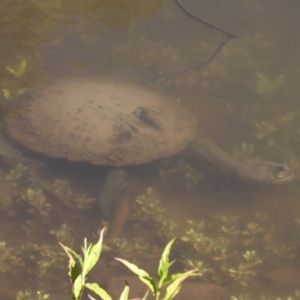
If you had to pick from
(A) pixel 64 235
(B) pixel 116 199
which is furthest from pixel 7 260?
(B) pixel 116 199

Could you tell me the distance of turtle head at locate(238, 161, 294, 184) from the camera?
493 cm

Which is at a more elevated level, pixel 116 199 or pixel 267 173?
pixel 267 173

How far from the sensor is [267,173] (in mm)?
4945

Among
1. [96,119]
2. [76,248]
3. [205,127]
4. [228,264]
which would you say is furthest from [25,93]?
[228,264]

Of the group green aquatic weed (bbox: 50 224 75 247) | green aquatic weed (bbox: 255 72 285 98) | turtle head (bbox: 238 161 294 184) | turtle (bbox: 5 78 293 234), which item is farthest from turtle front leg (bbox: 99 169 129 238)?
green aquatic weed (bbox: 255 72 285 98)

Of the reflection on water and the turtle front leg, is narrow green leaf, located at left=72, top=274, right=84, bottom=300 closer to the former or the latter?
the reflection on water

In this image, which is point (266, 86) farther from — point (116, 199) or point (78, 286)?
point (78, 286)

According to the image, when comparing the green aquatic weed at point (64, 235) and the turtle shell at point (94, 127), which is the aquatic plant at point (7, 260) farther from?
the turtle shell at point (94, 127)

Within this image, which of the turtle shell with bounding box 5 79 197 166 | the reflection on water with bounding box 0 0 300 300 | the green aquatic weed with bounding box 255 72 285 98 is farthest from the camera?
the green aquatic weed with bounding box 255 72 285 98

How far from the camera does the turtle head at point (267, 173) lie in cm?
493

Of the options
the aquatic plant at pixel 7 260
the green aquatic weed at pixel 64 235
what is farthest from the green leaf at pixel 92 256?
the green aquatic weed at pixel 64 235

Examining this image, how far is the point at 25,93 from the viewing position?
4.92 metres

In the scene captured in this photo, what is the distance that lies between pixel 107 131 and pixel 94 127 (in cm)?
15

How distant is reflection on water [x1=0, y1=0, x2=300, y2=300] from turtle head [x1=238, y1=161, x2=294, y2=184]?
237 mm
